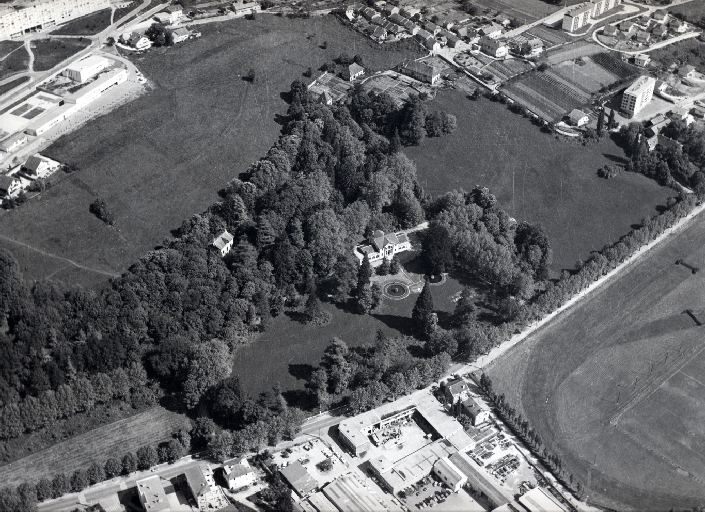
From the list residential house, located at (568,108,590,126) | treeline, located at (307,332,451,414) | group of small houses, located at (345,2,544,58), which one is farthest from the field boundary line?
group of small houses, located at (345,2,544,58)

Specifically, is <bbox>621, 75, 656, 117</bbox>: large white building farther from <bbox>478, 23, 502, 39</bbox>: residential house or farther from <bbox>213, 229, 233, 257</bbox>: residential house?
<bbox>213, 229, 233, 257</bbox>: residential house

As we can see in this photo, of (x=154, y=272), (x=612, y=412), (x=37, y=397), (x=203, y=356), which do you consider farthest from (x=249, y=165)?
(x=612, y=412)

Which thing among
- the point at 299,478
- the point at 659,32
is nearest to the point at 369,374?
the point at 299,478

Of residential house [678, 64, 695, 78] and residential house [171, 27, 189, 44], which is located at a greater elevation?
residential house [171, 27, 189, 44]

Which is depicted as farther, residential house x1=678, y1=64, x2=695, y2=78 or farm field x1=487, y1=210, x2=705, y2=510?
residential house x1=678, y1=64, x2=695, y2=78

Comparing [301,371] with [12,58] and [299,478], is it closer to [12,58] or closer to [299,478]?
[299,478]

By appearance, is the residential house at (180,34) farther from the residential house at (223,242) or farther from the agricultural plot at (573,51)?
the agricultural plot at (573,51)
